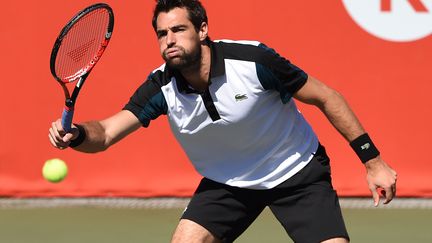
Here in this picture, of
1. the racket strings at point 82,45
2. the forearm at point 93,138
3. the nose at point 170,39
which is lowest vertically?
the forearm at point 93,138

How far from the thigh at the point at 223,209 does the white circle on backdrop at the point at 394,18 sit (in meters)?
2.79

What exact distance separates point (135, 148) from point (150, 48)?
2.43 feet

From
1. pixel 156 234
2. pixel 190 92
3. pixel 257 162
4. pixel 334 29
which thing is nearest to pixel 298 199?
pixel 257 162

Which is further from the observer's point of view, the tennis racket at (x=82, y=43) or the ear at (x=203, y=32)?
the ear at (x=203, y=32)

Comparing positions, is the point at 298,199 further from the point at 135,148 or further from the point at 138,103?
the point at 135,148

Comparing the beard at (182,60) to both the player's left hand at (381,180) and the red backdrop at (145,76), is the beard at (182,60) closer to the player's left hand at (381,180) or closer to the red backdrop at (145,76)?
the player's left hand at (381,180)

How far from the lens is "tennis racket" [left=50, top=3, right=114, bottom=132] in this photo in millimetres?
4836

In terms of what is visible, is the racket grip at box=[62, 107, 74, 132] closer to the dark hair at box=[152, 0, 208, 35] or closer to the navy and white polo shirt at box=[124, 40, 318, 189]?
the navy and white polo shirt at box=[124, 40, 318, 189]

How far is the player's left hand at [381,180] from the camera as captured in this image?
4637mm

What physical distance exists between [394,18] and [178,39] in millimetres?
3023

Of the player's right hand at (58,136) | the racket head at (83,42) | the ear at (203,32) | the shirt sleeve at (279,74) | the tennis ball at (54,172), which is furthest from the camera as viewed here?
the tennis ball at (54,172)

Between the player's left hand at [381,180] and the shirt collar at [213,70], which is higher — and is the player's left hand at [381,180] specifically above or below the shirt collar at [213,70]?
below

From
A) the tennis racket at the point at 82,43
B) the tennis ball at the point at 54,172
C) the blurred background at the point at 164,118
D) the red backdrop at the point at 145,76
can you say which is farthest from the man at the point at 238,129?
the red backdrop at the point at 145,76

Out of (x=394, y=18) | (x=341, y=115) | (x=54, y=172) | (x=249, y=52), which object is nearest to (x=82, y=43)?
(x=249, y=52)
